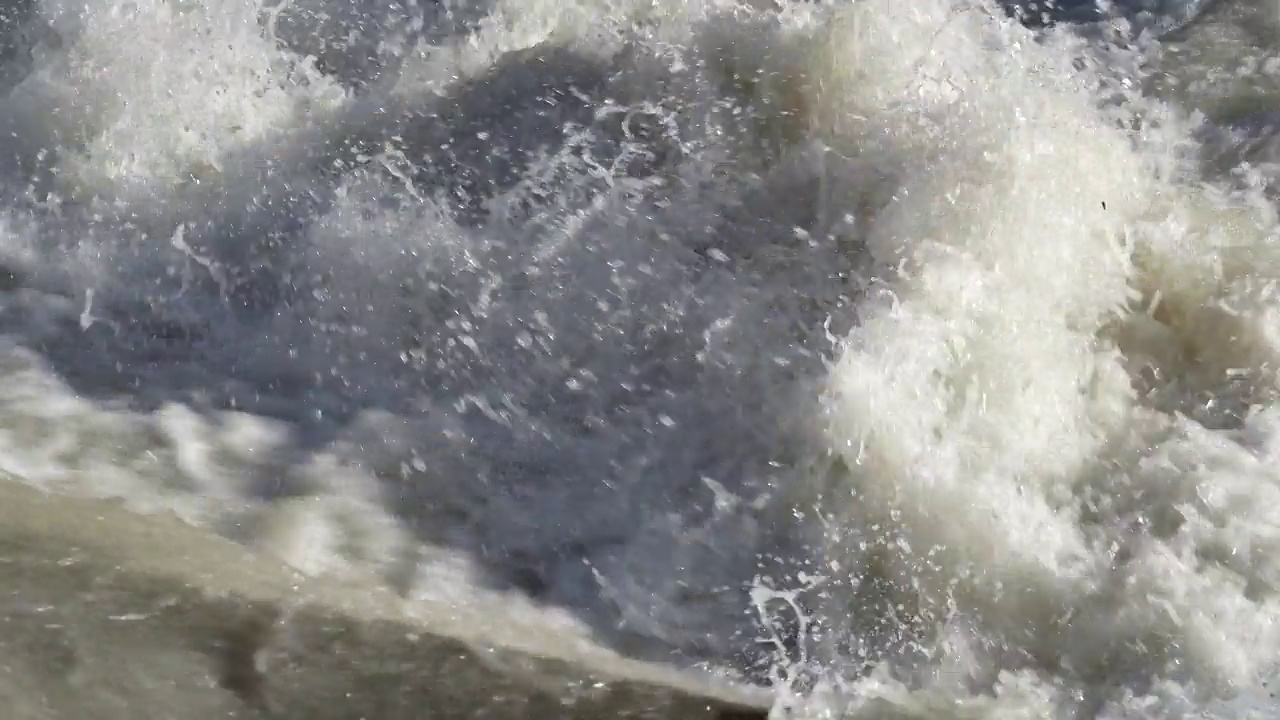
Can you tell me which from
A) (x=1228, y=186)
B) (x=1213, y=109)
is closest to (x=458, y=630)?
(x=1228, y=186)

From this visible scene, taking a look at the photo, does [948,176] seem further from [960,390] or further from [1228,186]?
[1228,186]

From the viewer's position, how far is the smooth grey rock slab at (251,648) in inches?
70.0

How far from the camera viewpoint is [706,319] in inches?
90.4

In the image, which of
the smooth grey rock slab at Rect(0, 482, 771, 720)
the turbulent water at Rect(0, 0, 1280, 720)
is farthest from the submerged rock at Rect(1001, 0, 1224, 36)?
the smooth grey rock slab at Rect(0, 482, 771, 720)

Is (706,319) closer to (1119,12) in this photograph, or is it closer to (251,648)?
(251,648)

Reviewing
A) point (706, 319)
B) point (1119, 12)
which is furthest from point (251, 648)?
point (1119, 12)

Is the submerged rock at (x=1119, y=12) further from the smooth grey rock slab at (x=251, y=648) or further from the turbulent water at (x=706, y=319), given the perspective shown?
the smooth grey rock slab at (x=251, y=648)

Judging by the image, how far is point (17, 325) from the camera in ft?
7.95

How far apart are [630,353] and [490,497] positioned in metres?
0.42

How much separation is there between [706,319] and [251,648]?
1.09 meters

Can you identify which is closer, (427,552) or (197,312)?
(427,552)

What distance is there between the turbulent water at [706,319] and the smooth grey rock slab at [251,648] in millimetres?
65

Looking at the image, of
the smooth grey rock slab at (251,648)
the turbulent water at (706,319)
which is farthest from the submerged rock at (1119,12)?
the smooth grey rock slab at (251,648)

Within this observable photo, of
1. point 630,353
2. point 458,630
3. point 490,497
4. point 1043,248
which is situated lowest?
point 458,630
